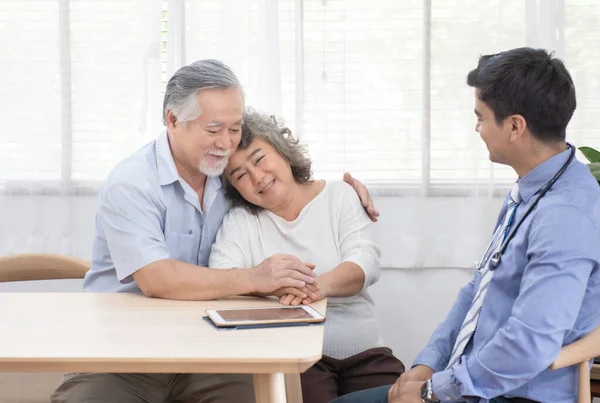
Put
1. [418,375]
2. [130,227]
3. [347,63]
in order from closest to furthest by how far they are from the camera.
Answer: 1. [418,375]
2. [130,227]
3. [347,63]

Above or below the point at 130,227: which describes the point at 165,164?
above

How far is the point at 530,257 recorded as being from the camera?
155cm

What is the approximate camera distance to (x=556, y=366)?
150 centimetres

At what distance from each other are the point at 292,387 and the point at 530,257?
2.50 ft

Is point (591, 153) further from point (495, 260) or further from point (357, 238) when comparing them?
point (495, 260)

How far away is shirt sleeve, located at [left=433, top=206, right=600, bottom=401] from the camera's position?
4.81 feet

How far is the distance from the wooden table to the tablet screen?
0.06m

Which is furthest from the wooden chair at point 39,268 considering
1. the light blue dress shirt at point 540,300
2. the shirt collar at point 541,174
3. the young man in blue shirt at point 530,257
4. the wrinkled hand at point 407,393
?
the shirt collar at point 541,174

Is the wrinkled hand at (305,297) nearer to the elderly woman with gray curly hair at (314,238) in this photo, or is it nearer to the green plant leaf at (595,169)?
the elderly woman with gray curly hair at (314,238)

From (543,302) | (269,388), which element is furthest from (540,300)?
(269,388)

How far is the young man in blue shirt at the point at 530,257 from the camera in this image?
4.84 ft

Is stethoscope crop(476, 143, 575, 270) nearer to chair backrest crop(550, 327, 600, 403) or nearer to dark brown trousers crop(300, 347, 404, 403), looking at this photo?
chair backrest crop(550, 327, 600, 403)

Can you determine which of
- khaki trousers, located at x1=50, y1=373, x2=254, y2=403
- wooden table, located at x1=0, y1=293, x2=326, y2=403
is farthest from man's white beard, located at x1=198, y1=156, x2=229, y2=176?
khaki trousers, located at x1=50, y1=373, x2=254, y2=403

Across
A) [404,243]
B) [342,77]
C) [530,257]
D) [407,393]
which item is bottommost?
[407,393]
